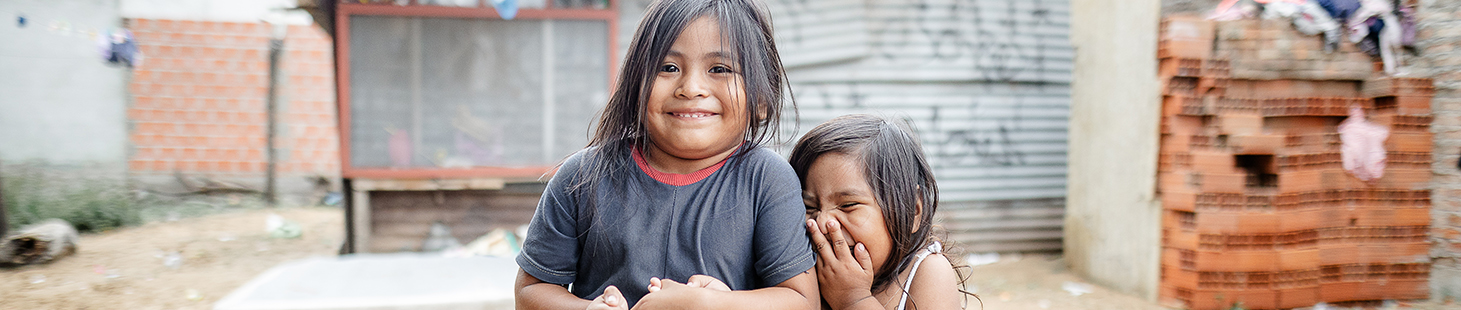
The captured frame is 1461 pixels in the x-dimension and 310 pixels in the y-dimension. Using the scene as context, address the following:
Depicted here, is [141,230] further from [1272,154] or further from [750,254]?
[1272,154]

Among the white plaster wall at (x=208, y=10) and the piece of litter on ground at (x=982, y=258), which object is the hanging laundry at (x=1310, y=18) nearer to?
the piece of litter on ground at (x=982, y=258)

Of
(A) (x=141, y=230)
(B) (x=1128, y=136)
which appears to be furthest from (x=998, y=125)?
(A) (x=141, y=230)

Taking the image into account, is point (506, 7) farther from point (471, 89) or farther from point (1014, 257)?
point (1014, 257)

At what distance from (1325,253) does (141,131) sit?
10.4m

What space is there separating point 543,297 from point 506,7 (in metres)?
3.92

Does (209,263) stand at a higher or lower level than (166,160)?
lower

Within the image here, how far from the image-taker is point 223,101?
8.25 meters

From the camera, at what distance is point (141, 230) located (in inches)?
271

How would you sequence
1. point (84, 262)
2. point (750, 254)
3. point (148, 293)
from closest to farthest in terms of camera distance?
1. point (750, 254)
2. point (148, 293)
3. point (84, 262)

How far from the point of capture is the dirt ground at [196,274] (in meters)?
4.41

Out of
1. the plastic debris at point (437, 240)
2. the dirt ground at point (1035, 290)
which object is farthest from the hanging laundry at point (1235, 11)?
the plastic debris at point (437, 240)

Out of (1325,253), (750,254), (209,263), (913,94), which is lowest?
(209,263)

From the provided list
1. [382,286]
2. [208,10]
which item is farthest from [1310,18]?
[208,10]

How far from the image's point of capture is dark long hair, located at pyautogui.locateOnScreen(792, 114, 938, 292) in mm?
1668
